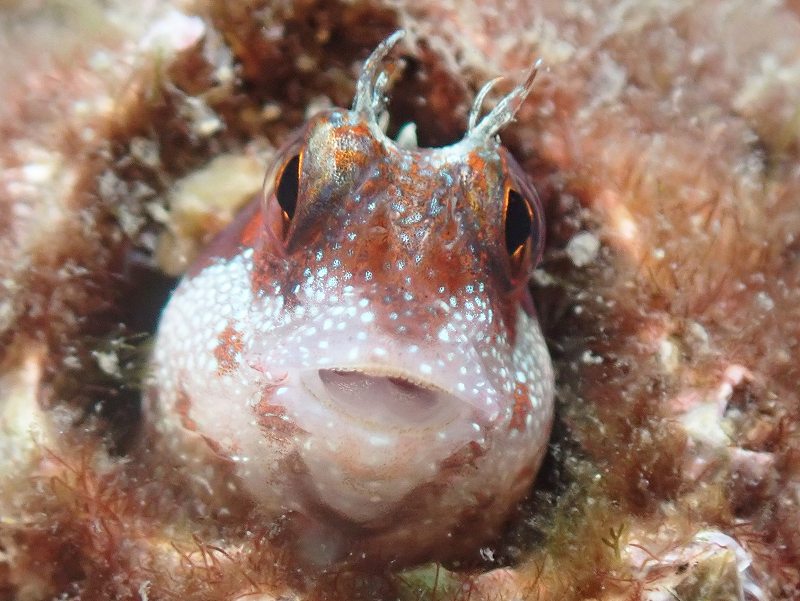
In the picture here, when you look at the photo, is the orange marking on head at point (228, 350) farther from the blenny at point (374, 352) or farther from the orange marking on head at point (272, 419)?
the orange marking on head at point (272, 419)

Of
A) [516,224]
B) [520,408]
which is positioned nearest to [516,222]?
[516,224]

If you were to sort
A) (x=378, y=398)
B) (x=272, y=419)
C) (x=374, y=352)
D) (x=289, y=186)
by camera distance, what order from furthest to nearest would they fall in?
(x=289, y=186) < (x=272, y=419) < (x=378, y=398) < (x=374, y=352)

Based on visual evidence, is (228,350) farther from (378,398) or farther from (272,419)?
(378,398)

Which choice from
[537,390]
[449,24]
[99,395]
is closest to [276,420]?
[537,390]

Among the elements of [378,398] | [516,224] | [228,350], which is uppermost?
[516,224]

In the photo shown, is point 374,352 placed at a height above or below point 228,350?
above

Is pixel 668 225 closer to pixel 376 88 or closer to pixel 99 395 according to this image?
pixel 376 88
